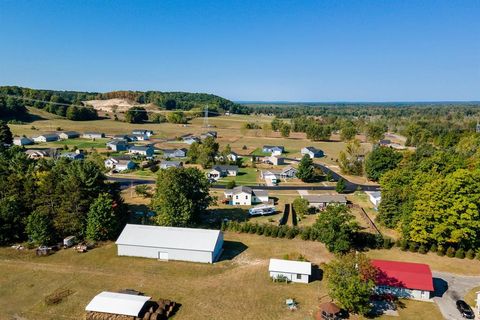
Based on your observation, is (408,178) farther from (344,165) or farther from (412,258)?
(344,165)

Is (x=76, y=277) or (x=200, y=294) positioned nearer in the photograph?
(x=200, y=294)

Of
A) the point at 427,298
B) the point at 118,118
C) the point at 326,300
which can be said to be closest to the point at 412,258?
the point at 427,298

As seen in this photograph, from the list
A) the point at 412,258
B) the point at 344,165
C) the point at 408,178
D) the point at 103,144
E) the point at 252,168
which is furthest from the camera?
the point at 103,144

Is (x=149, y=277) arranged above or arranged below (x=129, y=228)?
below

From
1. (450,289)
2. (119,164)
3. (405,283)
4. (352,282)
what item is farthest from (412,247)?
(119,164)

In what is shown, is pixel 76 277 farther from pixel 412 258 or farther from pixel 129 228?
pixel 412 258

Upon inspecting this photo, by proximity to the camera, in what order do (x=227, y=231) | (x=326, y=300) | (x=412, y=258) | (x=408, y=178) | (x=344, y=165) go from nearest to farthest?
(x=326, y=300) < (x=412, y=258) < (x=227, y=231) < (x=408, y=178) < (x=344, y=165)

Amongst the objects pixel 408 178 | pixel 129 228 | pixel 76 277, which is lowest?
pixel 76 277
